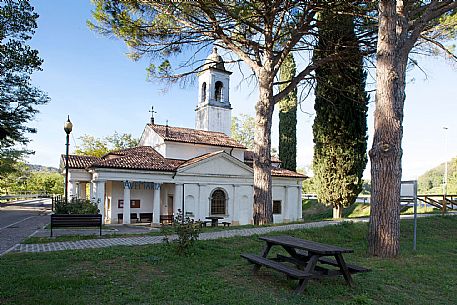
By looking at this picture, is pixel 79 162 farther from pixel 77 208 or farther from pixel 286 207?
pixel 286 207

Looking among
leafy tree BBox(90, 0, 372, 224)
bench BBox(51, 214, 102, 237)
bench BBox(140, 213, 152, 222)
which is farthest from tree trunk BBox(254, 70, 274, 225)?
bench BBox(140, 213, 152, 222)

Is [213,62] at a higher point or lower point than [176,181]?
higher

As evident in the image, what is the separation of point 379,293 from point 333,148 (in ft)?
46.8

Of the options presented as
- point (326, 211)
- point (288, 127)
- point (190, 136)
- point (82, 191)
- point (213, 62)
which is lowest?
point (326, 211)

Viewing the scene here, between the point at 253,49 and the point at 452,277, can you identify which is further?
the point at 253,49

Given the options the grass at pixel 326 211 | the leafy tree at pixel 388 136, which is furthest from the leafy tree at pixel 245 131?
the leafy tree at pixel 388 136

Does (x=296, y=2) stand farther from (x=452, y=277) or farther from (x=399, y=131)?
(x=452, y=277)

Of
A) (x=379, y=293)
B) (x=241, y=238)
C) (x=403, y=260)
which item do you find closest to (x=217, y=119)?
(x=241, y=238)

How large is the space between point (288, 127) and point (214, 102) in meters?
7.47

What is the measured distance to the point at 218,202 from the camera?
75.1 feet

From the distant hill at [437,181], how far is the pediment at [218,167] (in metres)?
21.1

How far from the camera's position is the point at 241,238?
9.73 metres

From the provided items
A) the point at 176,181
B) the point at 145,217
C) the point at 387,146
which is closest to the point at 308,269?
the point at 387,146

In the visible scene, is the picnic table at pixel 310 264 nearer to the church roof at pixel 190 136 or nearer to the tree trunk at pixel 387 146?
the tree trunk at pixel 387 146
